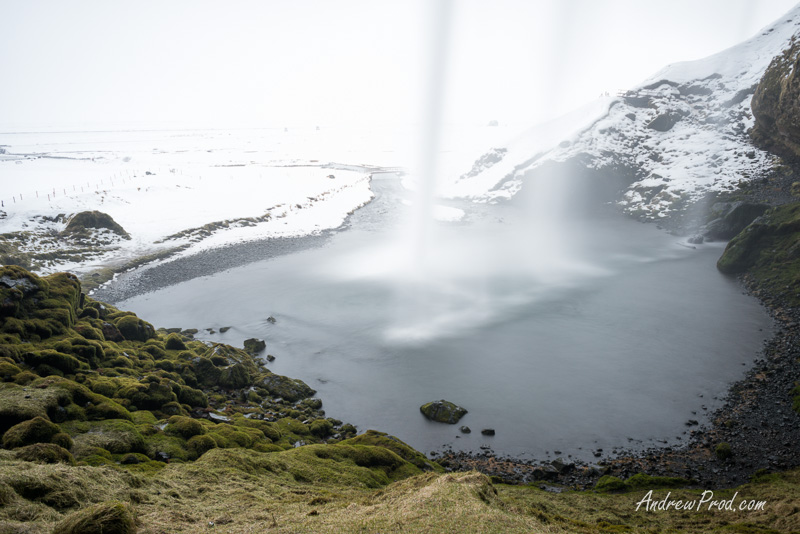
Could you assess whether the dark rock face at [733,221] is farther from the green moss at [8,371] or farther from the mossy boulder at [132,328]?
the green moss at [8,371]

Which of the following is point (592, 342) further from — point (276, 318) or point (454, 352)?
point (276, 318)

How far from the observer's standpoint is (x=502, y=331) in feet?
129

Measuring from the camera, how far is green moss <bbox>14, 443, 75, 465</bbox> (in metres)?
12.5

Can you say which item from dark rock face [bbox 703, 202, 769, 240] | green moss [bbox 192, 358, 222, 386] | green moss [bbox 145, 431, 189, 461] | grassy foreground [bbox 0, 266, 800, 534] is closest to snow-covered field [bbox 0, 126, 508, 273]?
green moss [bbox 192, 358, 222, 386]

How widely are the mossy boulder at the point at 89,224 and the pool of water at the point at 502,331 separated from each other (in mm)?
20599

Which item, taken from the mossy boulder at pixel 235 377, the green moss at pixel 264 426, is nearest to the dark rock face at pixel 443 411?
the green moss at pixel 264 426

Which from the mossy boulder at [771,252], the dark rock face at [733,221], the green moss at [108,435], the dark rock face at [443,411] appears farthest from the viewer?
the dark rock face at [733,221]

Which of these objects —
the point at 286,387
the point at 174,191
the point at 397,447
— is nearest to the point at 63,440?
the point at 397,447

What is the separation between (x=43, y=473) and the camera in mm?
10820

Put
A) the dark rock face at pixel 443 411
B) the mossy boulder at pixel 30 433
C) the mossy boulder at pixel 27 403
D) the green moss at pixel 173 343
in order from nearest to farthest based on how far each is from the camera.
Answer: the mossy boulder at pixel 30 433 < the mossy boulder at pixel 27 403 < the dark rock face at pixel 443 411 < the green moss at pixel 173 343

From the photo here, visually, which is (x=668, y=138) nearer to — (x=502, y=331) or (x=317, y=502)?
(x=502, y=331)

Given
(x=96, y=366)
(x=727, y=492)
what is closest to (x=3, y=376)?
(x=96, y=366)

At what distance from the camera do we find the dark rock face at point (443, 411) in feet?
88.5

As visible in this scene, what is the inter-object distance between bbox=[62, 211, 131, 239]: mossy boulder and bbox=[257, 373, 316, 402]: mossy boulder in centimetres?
4511
